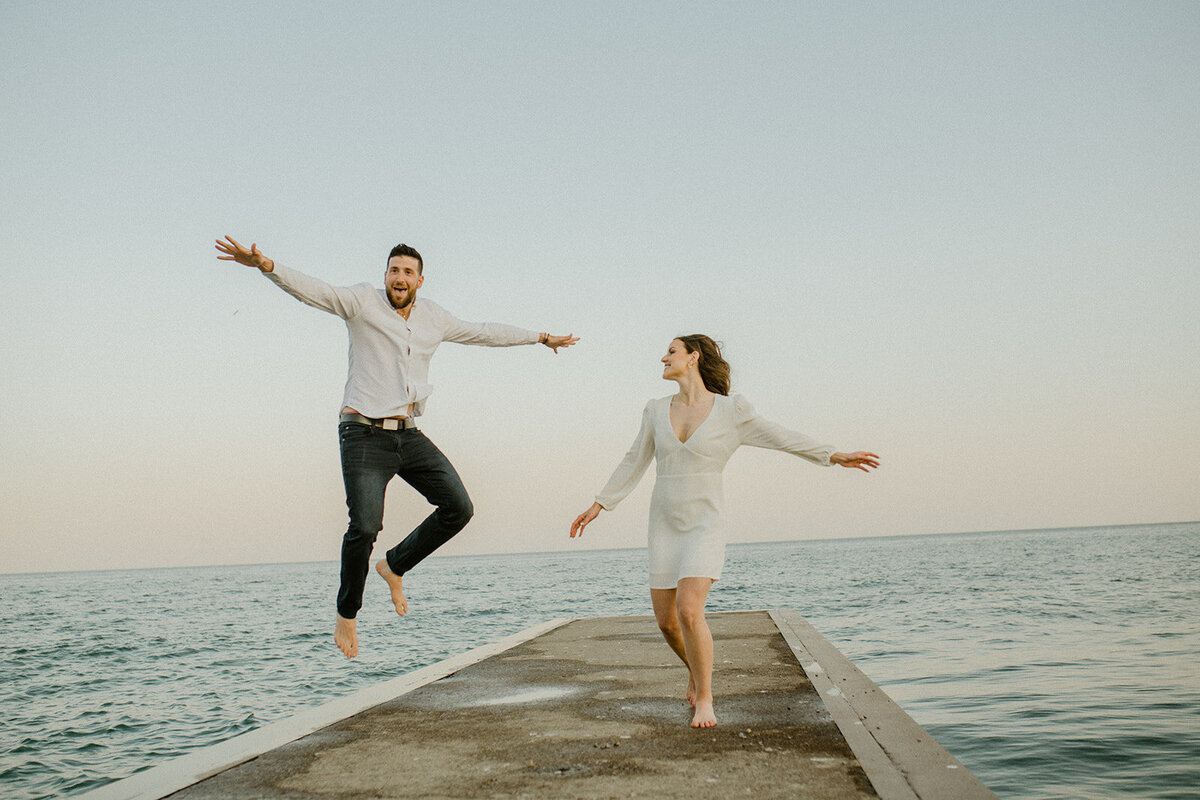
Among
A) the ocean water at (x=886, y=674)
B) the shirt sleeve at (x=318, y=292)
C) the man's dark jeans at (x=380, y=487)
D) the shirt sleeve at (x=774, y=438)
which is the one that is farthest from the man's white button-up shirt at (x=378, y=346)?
the ocean water at (x=886, y=674)

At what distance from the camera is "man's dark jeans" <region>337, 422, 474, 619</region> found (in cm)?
582

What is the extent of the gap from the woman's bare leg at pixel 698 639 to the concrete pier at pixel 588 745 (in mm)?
115

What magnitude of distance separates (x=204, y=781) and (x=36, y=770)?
7473 millimetres

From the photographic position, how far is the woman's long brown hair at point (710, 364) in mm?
5988

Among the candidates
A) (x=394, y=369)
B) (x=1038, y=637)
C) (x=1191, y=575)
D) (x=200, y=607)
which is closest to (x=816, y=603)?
(x=1038, y=637)

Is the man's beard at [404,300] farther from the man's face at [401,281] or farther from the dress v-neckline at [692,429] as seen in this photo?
the dress v-neckline at [692,429]

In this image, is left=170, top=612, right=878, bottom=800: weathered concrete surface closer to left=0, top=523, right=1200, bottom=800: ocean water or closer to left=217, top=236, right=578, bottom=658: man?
left=217, top=236, right=578, bottom=658: man

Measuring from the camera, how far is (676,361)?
5.81 meters

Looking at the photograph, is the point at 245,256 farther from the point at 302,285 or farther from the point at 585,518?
the point at 585,518

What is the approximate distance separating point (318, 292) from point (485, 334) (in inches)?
55.5

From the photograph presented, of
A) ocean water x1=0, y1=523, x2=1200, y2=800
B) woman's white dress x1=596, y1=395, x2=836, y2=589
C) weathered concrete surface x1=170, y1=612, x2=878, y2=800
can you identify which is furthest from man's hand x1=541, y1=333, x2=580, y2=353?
ocean water x1=0, y1=523, x2=1200, y2=800

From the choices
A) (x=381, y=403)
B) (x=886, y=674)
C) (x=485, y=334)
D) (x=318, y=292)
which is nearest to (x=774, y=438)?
(x=485, y=334)

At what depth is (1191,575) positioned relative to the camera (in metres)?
35.6

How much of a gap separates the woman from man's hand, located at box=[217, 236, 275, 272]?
101 inches
